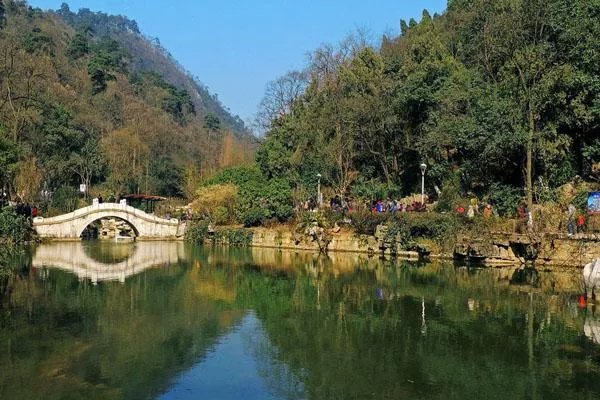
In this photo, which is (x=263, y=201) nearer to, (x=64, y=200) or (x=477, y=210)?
(x=477, y=210)

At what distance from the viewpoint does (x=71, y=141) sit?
2109 inches

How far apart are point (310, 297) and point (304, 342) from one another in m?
6.39

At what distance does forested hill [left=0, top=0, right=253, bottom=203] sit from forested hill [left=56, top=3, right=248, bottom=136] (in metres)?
79.5

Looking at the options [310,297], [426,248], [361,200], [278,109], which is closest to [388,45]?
[278,109]

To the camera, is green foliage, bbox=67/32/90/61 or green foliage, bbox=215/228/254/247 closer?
green foliage, bbox=215/228/254/247

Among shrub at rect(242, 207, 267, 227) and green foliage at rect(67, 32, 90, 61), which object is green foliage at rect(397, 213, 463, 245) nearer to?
shrub at rect(242, 207, 267, 227)

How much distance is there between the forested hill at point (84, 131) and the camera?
46.0 m

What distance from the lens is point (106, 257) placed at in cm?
3341

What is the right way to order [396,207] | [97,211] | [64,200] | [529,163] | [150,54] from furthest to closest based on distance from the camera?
1. [150,54]
2. [64,200]
3. [97,211]
4. [396,207]
5. [529,163]

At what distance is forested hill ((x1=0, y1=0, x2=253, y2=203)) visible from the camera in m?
46.0

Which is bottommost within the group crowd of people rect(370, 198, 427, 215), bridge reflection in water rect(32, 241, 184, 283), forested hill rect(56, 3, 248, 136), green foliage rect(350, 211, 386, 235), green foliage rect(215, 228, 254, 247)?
bridge reflection in water rect(32, 241, 184, 283)

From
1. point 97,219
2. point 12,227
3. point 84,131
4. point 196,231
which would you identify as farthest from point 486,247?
point 84,131

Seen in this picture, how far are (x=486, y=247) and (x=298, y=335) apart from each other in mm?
14914

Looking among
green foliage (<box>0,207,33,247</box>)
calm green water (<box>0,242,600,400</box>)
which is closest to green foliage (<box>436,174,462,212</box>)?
calm green water (<box>0,242,600,400</box>)
